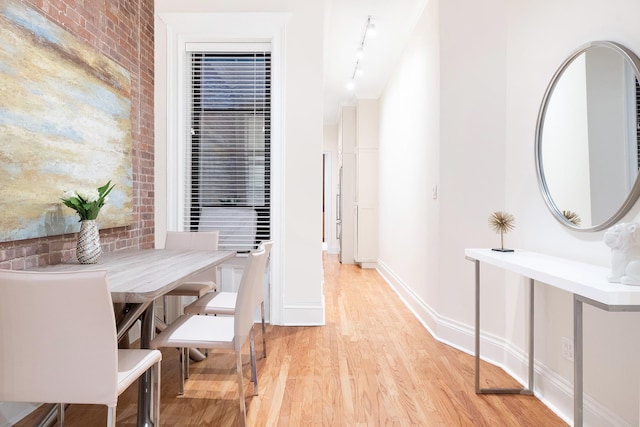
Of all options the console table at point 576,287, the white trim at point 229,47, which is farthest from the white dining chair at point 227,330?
the white trim at point 229,47

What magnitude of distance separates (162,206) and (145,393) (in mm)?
2054

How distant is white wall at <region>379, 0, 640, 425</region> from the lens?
5.59 ft

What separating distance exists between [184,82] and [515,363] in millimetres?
3399

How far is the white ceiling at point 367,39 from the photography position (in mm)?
3715

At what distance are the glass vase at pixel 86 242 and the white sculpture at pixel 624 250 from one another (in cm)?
234

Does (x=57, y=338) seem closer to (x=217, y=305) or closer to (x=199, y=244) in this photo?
(x=217, y=305)

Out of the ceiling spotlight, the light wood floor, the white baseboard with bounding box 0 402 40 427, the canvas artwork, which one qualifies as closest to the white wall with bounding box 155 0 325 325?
the light wood floor

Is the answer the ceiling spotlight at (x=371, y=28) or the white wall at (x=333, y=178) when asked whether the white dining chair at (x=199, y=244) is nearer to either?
the ceiling spotlight at (x=371, y=28)

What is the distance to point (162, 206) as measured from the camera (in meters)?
3.44

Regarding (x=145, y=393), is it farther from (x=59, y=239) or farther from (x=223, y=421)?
(x=59, y=239)

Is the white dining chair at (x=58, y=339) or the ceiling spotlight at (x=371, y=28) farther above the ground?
the ceiling spotlight at (x=371, y=28)

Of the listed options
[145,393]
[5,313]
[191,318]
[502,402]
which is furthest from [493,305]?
[5,313]

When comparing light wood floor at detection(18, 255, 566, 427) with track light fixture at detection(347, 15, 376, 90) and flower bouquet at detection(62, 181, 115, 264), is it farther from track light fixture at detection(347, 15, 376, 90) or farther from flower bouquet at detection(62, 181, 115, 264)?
track light fixture at detection(347, 15, 376, 90)

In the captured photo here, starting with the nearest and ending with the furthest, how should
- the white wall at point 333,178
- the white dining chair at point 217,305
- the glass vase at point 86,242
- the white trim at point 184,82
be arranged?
the glass vase at point 86,242, the white dining chair at point 217,305, the white trim at point 184,82, the white wall at point 333,178
